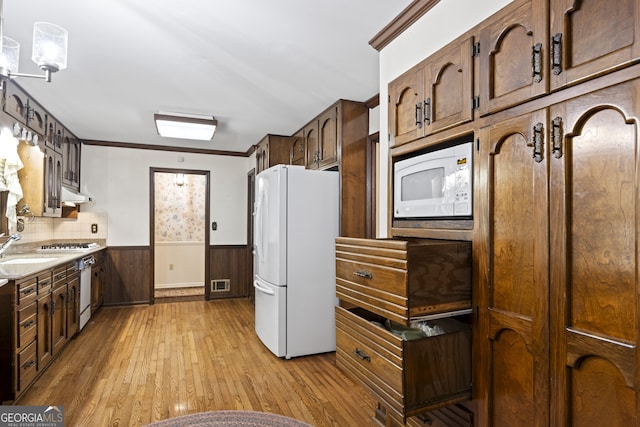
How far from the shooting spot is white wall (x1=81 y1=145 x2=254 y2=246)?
5.41 metres

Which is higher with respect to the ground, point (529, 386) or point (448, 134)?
point (448, 134)

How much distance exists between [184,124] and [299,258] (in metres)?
1.95

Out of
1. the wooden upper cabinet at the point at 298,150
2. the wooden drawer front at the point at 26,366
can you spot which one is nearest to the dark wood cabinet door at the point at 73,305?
the wooden drawer front at the point at 26,366

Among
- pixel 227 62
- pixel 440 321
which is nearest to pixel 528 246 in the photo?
pixel 440 321

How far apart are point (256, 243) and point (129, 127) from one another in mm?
2276

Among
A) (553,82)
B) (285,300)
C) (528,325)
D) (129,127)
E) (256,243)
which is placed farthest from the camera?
(129,127)

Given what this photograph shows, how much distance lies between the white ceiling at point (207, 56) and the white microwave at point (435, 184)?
0.87m

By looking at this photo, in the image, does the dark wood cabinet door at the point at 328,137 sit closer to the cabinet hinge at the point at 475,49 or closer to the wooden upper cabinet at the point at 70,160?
the cabinet hinge at the point at 475,49

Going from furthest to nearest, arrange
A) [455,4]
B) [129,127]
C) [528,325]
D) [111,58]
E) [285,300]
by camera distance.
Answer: [129,127] → [285,300] → [111,58] → [455,4] → [528,325]

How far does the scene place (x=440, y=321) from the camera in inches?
73.5

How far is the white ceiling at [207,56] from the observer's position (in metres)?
2.04

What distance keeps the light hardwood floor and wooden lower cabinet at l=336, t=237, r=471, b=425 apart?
0.87 metres

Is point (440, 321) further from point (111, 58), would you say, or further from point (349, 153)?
point (111, 58)

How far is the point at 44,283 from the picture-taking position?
9.57ft
